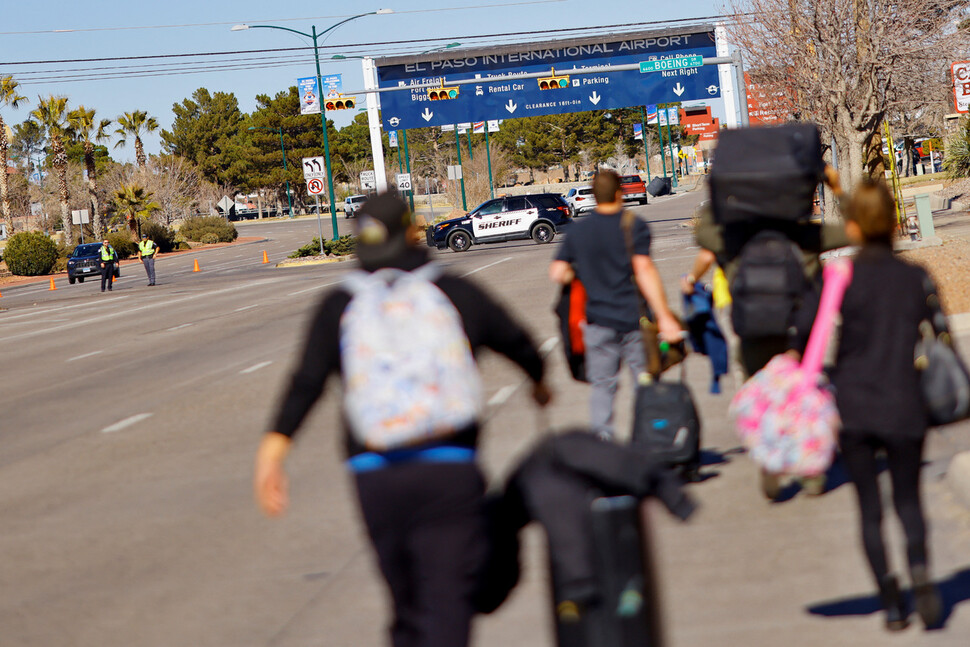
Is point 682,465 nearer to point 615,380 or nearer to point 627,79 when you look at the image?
point 615,380

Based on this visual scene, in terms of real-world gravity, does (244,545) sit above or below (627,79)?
below

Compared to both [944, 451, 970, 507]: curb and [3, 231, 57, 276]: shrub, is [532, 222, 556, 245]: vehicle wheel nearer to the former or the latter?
[3, 231, 57, 276]: shrub

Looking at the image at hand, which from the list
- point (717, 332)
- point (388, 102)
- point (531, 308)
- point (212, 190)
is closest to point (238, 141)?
point (212, 190)

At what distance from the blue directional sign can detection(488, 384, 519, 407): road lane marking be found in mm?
32910

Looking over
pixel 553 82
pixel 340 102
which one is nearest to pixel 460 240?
pixel 340 102

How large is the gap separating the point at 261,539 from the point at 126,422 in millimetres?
5296

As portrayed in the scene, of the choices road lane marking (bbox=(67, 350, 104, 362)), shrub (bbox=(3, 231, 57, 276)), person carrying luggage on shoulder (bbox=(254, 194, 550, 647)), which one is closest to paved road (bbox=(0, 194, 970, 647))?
person carrying luggage on shoulder (bbox=(254, 194, 550, 647))

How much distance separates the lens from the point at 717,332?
24.6 feet

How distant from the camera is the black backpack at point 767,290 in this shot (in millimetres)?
5500

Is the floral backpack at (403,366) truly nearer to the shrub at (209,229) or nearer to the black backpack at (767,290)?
the black backpack at (767,290)

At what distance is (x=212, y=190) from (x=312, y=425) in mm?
113755

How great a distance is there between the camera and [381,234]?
3500mm

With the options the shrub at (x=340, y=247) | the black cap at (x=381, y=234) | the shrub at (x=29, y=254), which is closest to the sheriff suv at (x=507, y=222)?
the shrub at (x=340, y=247)

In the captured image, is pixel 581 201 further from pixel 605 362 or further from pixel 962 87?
pixel 605 362
